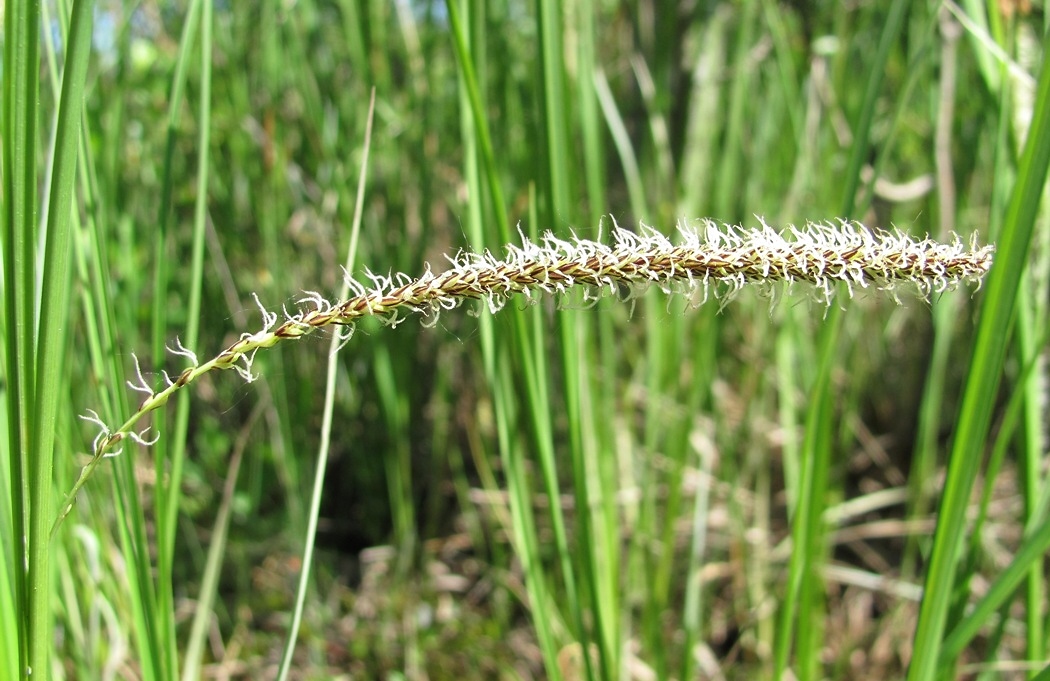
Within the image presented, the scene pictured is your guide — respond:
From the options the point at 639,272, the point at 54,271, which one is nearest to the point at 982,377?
the point at 639,272

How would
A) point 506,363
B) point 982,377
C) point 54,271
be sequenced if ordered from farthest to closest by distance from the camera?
point 506,363, point 982,377, point 54,271

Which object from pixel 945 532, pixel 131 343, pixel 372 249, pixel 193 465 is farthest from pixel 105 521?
pixel 945 532

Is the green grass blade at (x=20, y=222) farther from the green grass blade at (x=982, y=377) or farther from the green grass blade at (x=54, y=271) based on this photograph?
the green grass blade at (x=982, y=377)

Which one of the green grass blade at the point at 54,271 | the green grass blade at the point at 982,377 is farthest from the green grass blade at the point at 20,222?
the green grass blade at the point at 982,377

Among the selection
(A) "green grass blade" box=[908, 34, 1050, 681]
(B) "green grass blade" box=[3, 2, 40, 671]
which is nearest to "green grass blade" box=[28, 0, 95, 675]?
(B) "green grass blade" box=[3, 2, 40, 671]

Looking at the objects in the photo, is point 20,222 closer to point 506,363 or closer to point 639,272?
point 639,272

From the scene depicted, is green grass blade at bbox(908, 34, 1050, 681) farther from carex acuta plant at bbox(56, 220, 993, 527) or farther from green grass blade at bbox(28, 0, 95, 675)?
green grass blade at bbox(28, 0, 95, 675)

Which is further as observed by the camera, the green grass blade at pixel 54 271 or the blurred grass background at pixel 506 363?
the blurred grass background at pixel 506 363

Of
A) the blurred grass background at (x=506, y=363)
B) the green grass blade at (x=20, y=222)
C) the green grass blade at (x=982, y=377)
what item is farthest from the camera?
the blurred grass background at (x=506, y=363)

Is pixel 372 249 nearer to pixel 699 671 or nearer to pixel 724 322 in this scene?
pixel 724 322
